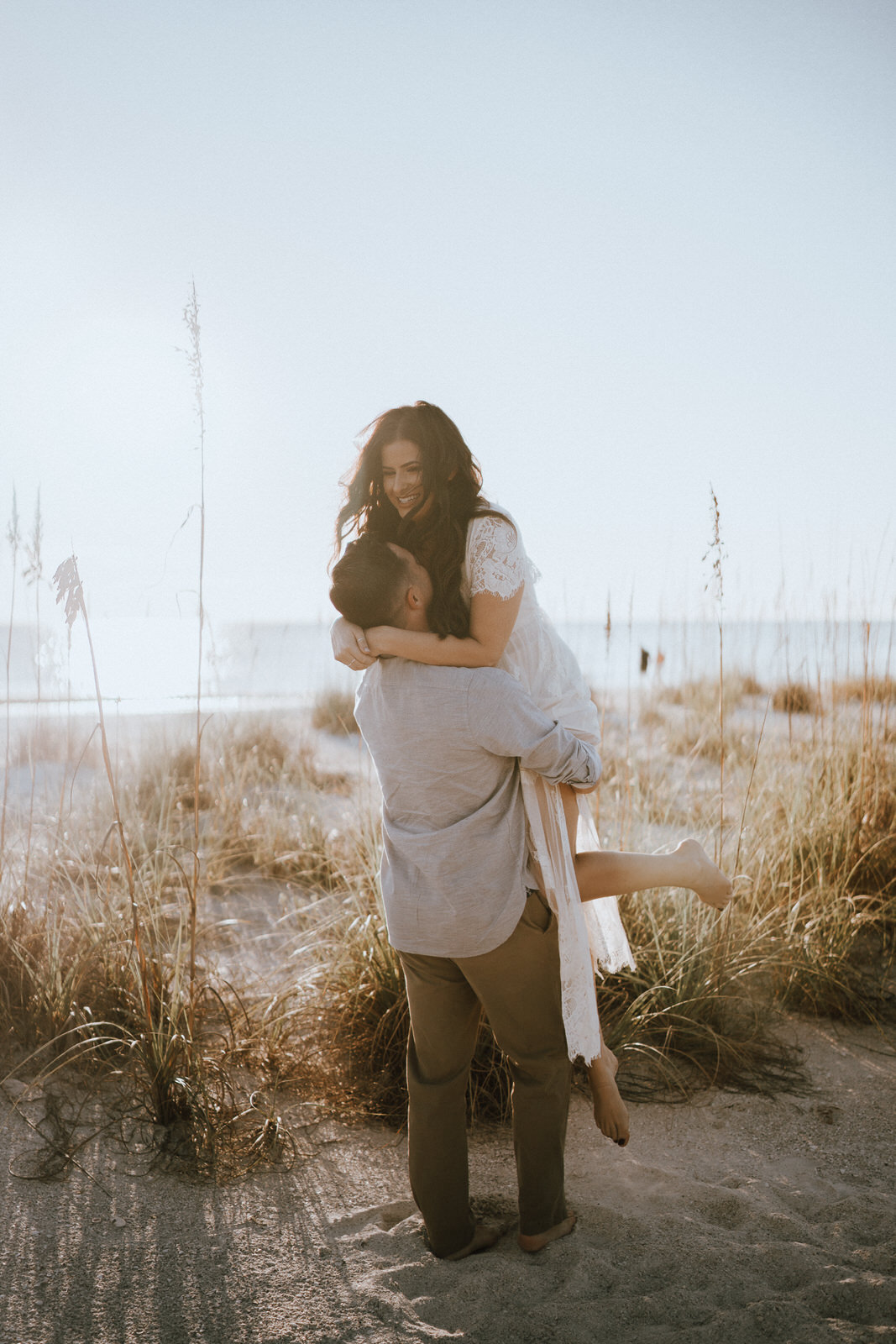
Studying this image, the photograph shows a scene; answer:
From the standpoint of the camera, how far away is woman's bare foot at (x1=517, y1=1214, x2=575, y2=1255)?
1.95m

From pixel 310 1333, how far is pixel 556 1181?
1.99 feet

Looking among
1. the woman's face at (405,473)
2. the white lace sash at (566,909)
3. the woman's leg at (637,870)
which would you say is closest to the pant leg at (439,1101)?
the white lace sash at (566,909)

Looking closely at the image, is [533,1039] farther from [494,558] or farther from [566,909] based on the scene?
[494,558]

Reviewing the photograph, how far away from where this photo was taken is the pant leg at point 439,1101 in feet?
6.38

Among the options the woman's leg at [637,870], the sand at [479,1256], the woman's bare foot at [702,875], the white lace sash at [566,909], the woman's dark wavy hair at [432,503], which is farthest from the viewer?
the woman's bare foot at [702,875]

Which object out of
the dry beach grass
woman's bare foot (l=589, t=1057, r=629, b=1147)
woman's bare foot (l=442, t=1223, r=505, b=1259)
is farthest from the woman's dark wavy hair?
woman's bare foot (l=442, t=1223, r=505, b=1259)

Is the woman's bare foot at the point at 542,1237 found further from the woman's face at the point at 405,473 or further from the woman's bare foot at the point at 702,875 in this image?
the woman's face at the point at 405,473

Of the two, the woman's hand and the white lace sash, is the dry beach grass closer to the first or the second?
the white lace sash

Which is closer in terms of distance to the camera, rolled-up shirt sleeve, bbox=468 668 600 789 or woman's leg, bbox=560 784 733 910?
rolled-up shirt sleeve, bbox=468 668 600 789

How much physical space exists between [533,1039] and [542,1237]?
496 mm

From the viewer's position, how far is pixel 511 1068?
2.01 metres

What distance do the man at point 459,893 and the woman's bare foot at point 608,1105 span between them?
0.07 metres

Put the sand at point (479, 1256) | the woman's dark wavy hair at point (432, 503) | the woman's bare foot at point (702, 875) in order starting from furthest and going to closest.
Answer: the woman's bare foot at point (702, 875) → the woman's dark wavy hair at point (432, 503) → the sand at point (479, 1256)

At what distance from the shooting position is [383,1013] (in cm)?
268
